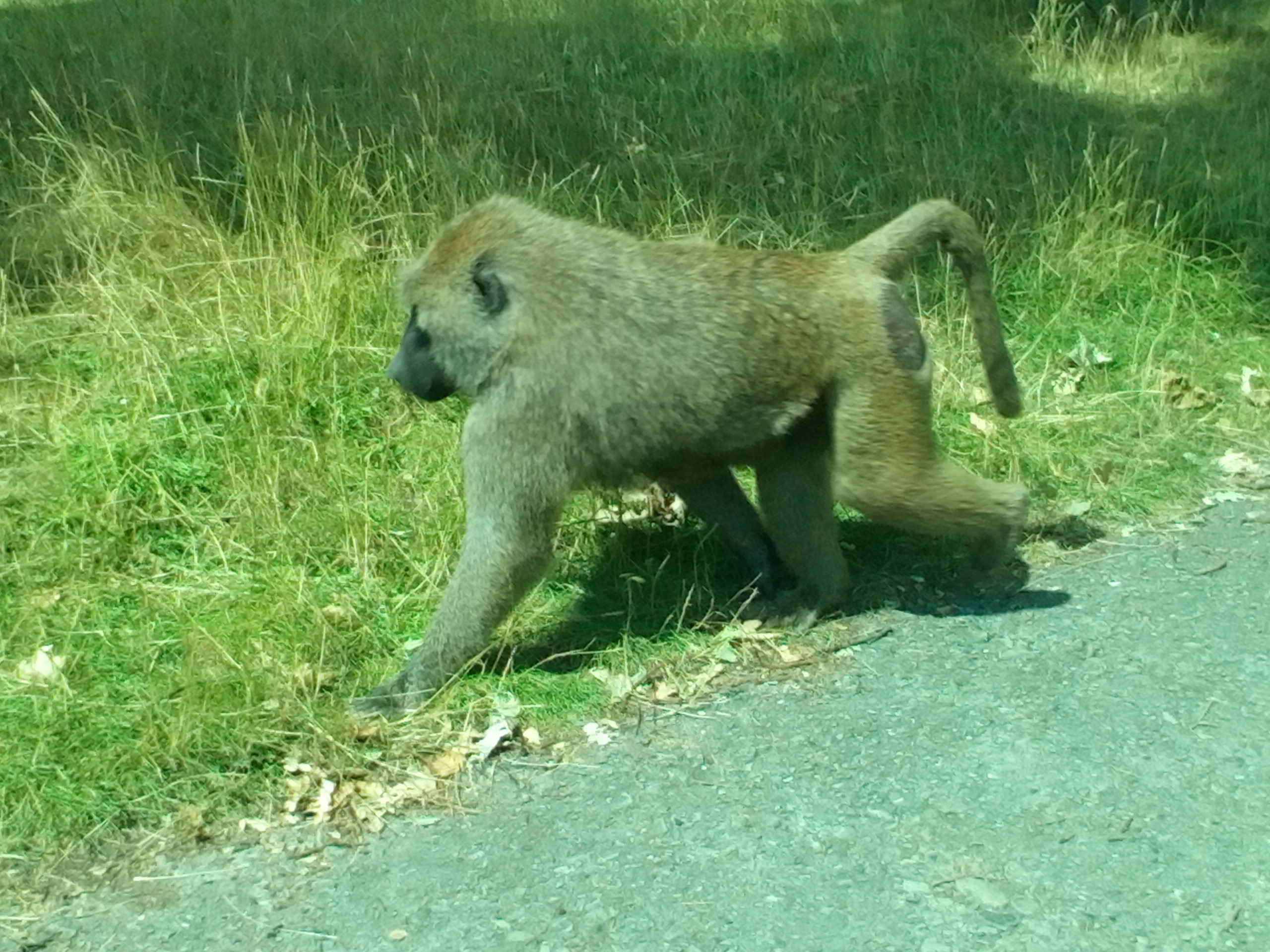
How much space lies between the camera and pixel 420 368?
14.9ft

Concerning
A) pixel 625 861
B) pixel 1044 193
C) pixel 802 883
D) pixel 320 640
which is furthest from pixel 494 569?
pixel 1044 193

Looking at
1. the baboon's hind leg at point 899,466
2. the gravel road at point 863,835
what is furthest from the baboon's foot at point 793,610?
the baboon's hind leg at point 899,466

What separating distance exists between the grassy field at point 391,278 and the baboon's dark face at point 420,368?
2.19 ft

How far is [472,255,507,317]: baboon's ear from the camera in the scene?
4.43 m

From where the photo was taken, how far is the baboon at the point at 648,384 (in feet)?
14.3

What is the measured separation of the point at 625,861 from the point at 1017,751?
3.79 feet

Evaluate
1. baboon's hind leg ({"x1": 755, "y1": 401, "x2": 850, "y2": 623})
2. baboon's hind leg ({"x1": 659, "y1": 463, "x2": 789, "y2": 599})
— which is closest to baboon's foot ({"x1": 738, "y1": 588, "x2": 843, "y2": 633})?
baboon's hind leg ({"x1": 755, "y1": 401, "x2": 850, "y2": 623})

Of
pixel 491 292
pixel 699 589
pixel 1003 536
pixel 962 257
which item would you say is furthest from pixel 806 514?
pixel 491 292

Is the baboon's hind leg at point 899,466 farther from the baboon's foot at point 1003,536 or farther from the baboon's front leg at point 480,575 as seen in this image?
the baboon's front leg at point 480,575

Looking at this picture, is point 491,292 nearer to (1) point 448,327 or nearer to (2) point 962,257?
(1) point 448,327

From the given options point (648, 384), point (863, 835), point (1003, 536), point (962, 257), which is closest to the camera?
point (863, 835)

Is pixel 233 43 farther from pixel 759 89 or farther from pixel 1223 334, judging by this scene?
pixel 1223 334

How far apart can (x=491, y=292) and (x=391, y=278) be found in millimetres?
1939

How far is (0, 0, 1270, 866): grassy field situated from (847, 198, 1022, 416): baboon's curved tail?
2.02 feet
